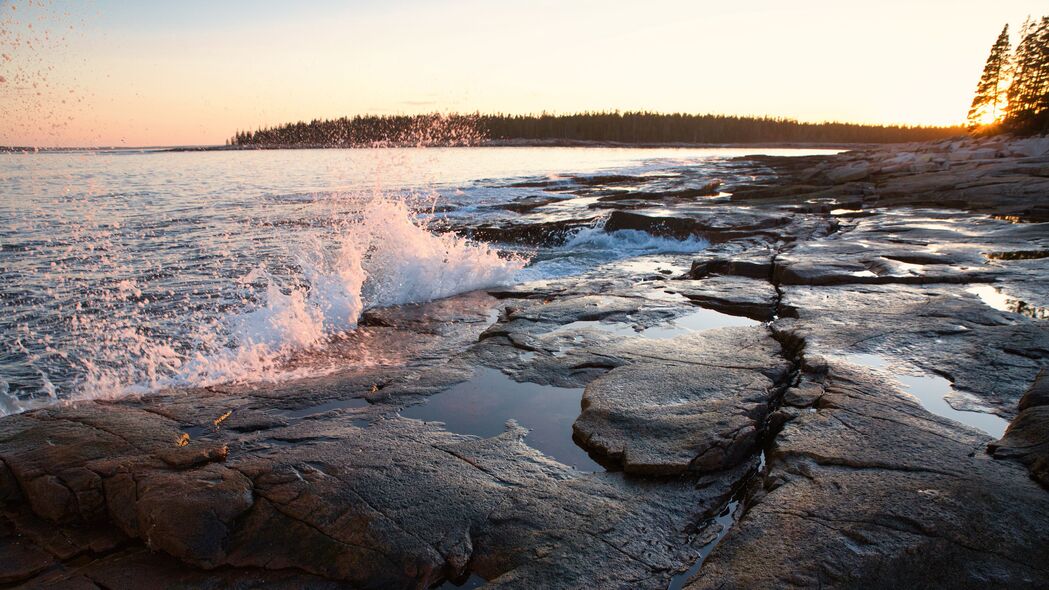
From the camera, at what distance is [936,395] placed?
3.70 m

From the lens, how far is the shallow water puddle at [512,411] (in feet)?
10.9

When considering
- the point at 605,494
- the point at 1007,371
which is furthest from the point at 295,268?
the point at 1007,371

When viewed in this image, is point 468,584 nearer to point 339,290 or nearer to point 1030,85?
point 339,290

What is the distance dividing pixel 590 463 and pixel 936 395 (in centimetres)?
244

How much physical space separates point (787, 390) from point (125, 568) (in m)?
3.74

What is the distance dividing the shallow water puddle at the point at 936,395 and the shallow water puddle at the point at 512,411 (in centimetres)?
218

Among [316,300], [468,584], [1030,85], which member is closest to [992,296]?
[468,584]

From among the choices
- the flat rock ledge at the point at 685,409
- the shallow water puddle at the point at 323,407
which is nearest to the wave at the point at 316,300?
the shallow water puddle at the point at 323,407

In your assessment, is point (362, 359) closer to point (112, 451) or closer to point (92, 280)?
point (112, 451)

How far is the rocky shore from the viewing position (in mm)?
2293

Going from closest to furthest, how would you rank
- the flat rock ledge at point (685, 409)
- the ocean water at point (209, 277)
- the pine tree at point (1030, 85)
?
the flat rock ledge at point (685, 409)
the ocean water at point (209, 277)
the pine tree at point (1030, 85)

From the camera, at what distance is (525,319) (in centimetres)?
584

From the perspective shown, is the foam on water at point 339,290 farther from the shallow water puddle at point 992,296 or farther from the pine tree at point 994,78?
the pine tree at point 994,78

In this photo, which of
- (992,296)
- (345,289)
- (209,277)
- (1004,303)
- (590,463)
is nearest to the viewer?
(590,463)
